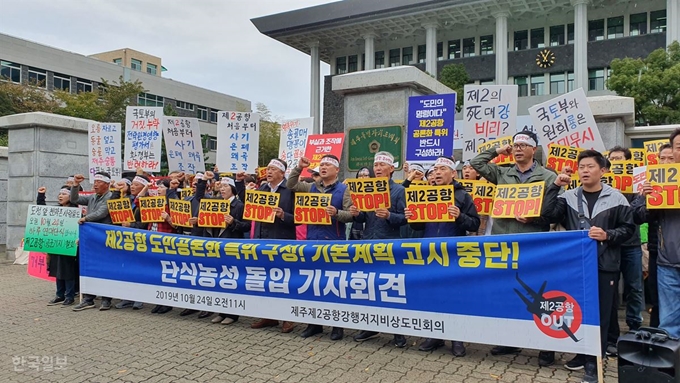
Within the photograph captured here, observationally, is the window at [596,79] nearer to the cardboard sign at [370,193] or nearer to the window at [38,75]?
the cardboard sign at [370,193]

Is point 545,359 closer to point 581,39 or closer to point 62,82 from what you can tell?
point 581,39

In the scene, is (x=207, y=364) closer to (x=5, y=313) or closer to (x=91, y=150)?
(x=5, y=313)

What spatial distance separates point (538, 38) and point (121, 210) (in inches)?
1547

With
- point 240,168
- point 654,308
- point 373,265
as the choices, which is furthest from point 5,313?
point 654,308

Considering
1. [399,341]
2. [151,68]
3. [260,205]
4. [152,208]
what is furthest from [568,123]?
[151,68]

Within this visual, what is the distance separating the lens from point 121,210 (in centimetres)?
722

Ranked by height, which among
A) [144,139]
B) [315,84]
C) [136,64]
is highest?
[136,64]

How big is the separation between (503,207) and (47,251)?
6813 mm

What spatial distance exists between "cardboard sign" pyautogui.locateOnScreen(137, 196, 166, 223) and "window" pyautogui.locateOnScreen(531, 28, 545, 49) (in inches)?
1514

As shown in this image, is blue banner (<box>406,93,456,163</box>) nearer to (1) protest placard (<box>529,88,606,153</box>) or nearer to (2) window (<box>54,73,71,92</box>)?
(1) protest placard (<box>529,88,606,153</box>)

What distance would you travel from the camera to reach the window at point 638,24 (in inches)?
1384

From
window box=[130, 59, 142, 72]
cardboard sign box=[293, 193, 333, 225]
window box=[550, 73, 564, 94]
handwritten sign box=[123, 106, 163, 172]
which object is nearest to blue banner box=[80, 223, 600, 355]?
cardboard sign box=[293, 193, 333, 225]

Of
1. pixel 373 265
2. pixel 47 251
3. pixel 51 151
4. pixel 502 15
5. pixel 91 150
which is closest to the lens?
pixel 373 265

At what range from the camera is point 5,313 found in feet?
22.6
